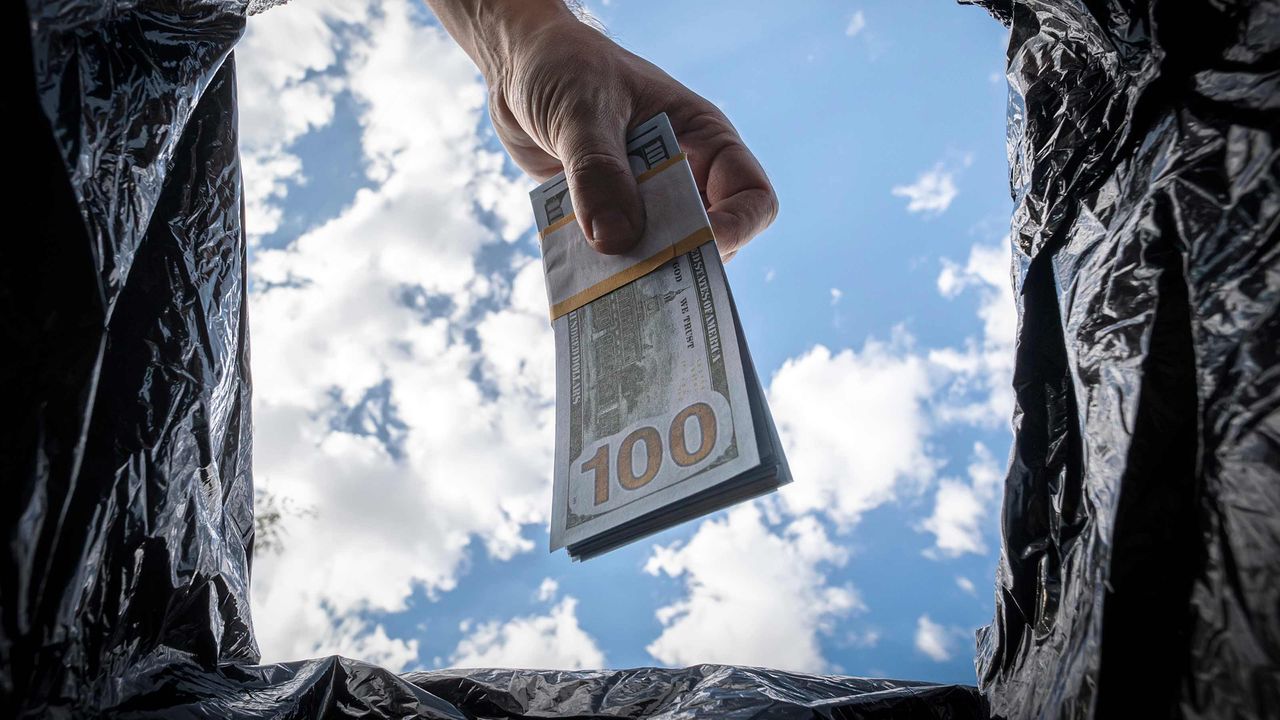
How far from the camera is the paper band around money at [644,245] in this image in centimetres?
85

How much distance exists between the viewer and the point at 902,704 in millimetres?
545


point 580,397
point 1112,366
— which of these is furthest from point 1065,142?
point 580,397

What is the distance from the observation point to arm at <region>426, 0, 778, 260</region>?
2.84 feet

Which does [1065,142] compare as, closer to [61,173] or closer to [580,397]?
[580,397]

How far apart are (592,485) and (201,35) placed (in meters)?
0.53

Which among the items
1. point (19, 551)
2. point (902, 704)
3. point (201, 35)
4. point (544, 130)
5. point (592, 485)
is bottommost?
point (902, 704)

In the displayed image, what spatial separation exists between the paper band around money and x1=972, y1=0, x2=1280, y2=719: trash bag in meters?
0.41

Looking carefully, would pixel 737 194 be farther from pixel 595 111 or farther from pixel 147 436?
pixel 147 436

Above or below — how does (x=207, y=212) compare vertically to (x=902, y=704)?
above

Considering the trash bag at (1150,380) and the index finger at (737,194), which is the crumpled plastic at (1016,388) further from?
the index finger at (737,194)

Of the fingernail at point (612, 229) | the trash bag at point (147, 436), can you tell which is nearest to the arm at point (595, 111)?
the fingernail at point (612, 229)

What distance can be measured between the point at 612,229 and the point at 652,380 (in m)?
0.21

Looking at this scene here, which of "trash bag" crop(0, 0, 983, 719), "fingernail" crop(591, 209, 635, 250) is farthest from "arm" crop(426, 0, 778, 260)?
"trash bag" crop(0, 0, 983, 719)

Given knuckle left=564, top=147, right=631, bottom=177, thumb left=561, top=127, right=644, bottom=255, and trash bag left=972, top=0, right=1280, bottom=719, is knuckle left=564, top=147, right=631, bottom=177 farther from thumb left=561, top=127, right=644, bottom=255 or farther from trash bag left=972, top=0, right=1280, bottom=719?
trash bag left=972, top=0, right=1280, bottom=719
